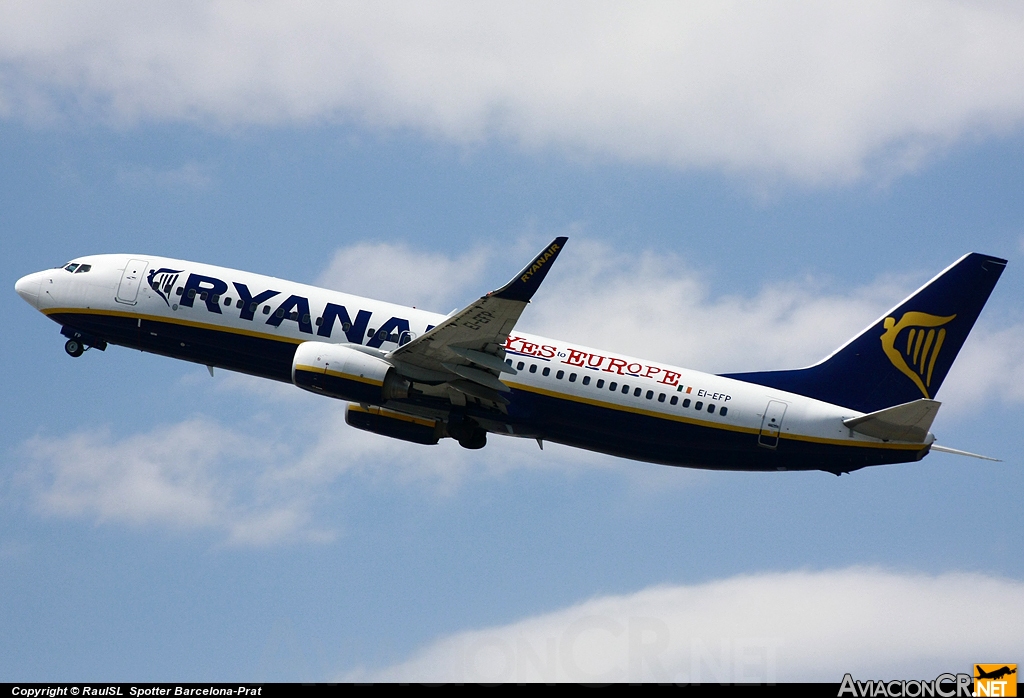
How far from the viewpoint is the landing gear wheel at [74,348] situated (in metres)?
53.0

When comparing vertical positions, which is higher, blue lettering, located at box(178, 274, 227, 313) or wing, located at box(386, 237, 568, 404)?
blue lettering, located at box(178, 274, 227, 313)

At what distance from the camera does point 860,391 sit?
160 ft

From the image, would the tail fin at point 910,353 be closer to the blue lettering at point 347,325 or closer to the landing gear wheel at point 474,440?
the landing gear wheel at point 474,440

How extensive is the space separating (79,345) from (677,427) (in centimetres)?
2608

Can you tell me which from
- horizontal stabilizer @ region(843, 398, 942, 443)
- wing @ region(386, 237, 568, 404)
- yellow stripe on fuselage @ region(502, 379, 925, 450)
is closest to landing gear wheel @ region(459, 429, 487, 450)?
wing @ region(386, 237, 568, 404)

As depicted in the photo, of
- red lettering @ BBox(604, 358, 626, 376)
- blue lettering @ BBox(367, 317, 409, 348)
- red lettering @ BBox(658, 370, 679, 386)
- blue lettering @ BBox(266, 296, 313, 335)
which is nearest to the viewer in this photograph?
red lettering @ BBox(658, 370, 679, 386)

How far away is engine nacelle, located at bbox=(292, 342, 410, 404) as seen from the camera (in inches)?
1816

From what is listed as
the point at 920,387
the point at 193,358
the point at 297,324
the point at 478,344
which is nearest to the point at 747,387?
the point at 920,387

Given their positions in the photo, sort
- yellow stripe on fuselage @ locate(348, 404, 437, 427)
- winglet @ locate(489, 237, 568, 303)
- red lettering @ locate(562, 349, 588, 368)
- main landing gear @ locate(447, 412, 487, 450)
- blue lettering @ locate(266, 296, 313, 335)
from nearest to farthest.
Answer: winglet @ locate(489, 237, 568, 303), red lettering @ locate(562, 349, 588, 368), blue lettering @ locate(266, 296, 313, 335), main landing gear @ locate(447, 412, 487, 450), yellow stripe on fuselage @ locate(348, 404, 437, 427)

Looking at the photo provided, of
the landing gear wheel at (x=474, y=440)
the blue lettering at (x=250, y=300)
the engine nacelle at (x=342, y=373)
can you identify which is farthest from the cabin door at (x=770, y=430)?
the blue lettering at (x=250, y=300)

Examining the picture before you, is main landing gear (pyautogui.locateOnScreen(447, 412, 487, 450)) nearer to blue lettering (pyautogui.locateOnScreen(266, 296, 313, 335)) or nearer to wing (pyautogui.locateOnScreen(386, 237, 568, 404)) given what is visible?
wing (pyautogui.locateOnScreen(386, 237, 568, 404))

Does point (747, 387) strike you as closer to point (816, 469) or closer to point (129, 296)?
point (816, 469)

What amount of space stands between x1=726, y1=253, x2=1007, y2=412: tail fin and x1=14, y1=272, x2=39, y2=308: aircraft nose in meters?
30.2

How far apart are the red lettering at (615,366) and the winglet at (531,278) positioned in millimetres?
6905
